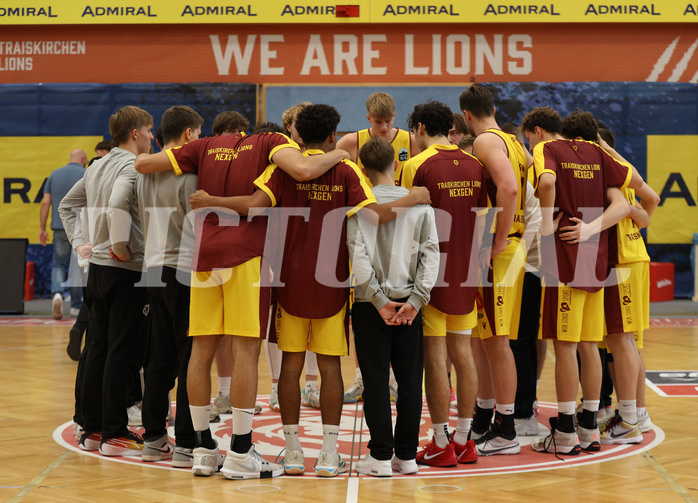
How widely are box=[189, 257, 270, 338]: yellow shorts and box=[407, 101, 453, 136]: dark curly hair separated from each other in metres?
1.29

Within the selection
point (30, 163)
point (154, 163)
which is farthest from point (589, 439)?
point (30, 163)

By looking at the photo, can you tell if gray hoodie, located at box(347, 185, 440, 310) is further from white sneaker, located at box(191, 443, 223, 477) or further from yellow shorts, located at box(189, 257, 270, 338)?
white sneaker, located at box(191, 443, 223, 477)

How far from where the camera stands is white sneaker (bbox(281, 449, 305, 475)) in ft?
14.8

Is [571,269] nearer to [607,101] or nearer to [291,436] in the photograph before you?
[291,436]

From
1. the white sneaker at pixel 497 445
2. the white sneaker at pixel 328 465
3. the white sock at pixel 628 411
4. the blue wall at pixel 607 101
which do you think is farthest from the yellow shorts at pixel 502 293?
the blue wall at pixel 607 101

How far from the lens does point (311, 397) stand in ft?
20.8

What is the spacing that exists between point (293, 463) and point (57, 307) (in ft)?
24.2

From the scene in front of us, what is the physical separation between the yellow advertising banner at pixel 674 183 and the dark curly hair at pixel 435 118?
8.67m

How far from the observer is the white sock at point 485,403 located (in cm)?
533

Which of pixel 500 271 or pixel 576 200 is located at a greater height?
pixel 576 200

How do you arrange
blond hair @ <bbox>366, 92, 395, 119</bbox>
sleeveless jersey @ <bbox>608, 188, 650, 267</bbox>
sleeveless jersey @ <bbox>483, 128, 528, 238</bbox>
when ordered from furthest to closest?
blond hair @ <bbox>366, 92, 395, 119</bbox> → sleeveless jersey @ <bbox>608, 188, 650, 267</bbox> → sleeveless jersey @ <bbox>483, 128, 528, 238</bbox>

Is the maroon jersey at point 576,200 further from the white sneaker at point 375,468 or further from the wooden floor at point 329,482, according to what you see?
the white sneaker at point 375,468
